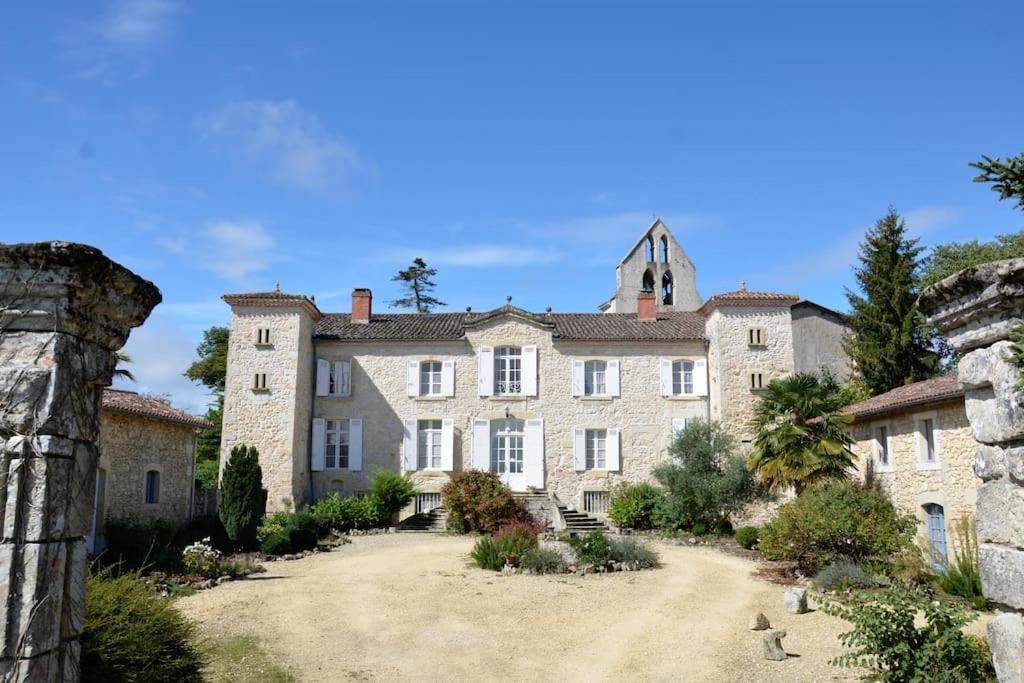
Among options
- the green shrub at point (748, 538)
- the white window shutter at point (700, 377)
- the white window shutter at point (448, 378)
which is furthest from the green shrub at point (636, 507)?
the white window shutter at point (448, 378)

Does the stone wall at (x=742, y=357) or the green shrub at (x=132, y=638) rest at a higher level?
the stone wall at (x=742, y=357)

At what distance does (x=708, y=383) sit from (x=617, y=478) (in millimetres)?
4157

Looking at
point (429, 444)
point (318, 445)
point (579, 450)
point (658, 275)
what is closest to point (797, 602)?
point (579, 450)

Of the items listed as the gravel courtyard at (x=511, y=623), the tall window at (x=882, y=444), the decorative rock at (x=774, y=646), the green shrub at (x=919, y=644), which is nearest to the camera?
the green shrub at (x=919, y=644)

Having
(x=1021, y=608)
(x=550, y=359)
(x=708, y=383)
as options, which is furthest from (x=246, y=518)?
(x=1021, y=608)

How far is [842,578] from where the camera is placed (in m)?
12.4

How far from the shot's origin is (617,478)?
2320 centimetres

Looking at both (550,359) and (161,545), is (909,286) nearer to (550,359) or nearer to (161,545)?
(550,359)

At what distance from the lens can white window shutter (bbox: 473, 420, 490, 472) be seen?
75.9ft

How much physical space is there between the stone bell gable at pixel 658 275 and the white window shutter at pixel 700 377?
35.7 ft

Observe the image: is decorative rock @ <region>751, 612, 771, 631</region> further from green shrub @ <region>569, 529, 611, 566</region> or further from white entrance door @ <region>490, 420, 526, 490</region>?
white entrance door @ <region>490, 420, 526, 490</region>

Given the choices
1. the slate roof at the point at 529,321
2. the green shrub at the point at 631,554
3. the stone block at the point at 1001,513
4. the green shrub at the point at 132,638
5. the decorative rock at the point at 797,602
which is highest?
the slate roof at the point at 529,321

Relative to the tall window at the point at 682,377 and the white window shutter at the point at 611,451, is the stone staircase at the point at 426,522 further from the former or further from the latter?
the tall window at the point at 682,377

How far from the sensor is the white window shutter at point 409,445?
2314 centimetres
